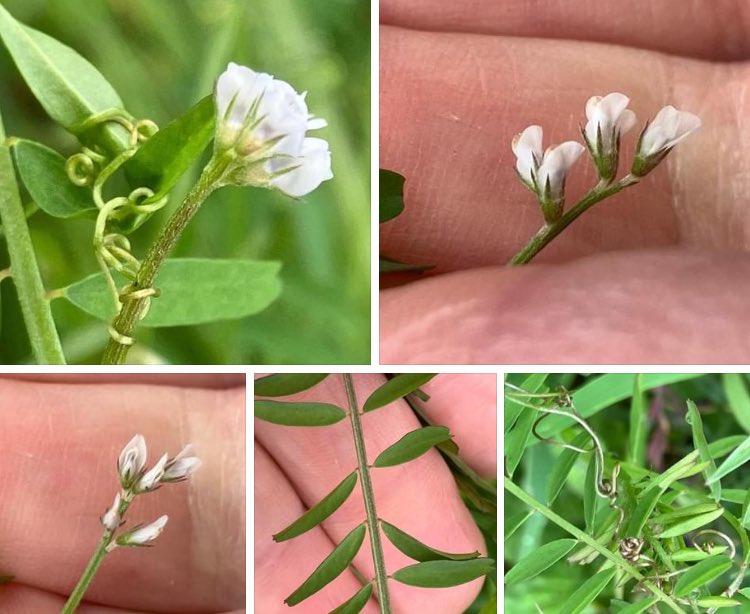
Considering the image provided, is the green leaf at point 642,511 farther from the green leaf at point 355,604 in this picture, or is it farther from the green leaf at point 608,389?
the green leaf at point 355,604

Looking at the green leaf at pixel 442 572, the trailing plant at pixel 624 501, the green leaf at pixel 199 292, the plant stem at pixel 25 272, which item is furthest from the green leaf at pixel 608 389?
the plant stem at pixel 25 272

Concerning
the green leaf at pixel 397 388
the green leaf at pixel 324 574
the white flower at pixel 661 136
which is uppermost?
the white flower at pixel 661 136

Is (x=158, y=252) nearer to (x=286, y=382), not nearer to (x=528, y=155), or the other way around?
(x=286, y=382)

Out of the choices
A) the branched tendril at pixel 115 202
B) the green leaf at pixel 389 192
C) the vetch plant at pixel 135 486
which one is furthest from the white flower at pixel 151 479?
the green leaf at pixel 389 192

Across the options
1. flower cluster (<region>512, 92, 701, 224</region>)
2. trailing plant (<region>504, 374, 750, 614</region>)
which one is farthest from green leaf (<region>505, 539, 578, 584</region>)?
flower cluster (<region>512, 92, 701, 224</region>)

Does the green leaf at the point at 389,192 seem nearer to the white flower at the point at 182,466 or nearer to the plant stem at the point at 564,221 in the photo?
the plant stem at the point at 564,221

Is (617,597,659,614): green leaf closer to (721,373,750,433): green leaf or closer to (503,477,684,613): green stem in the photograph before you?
(503,477,684,613): green stem

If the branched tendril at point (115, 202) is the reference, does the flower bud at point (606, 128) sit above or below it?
above
